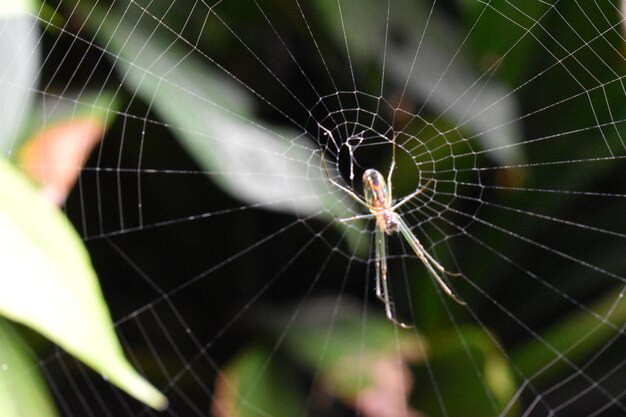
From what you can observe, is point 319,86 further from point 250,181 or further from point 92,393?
point 92,393

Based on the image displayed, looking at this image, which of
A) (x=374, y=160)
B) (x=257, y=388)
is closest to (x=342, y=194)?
(x=374, y=160)

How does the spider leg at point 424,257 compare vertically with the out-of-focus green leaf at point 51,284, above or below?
above

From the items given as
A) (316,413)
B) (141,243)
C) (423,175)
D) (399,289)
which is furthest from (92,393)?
(423,175)

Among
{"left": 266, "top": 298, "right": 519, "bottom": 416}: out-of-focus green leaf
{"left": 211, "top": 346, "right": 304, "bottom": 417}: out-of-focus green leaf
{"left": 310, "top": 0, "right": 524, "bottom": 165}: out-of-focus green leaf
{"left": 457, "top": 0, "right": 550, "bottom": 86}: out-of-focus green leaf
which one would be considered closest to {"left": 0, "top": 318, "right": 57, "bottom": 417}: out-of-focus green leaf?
{"left": 211, "top": 346, "right": 304, "bottom": 417}: out-of-focus green leaf

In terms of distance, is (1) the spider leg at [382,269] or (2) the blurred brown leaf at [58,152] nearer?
(2) the blurred brown leaf at [58,152]

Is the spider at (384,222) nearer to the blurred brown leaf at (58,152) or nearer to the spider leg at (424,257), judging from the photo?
the spider leg at (424,257)

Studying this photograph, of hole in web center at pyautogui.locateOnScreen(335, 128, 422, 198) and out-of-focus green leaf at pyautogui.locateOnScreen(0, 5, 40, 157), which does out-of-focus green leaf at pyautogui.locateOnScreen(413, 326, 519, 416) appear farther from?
out-of-focus green leaf at pyautogui.locateOnScreen(0, 5, 40, 157)

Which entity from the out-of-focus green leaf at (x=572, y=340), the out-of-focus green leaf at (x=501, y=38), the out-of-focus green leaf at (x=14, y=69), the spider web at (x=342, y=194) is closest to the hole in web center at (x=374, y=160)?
the spider web at (x=342, y=194)
